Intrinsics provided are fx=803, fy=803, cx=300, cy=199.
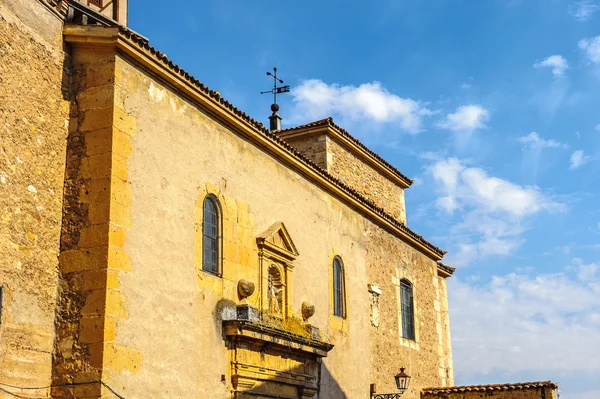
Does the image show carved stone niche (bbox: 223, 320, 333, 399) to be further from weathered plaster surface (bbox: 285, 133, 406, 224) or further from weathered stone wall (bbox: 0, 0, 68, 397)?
weathered plaster surface (bbox: 285, 133, 406, 224)

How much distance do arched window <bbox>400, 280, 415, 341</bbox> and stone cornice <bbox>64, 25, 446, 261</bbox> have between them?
6.87 feet

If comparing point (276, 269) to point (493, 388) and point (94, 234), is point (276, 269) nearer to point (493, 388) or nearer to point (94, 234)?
point (94, 234)

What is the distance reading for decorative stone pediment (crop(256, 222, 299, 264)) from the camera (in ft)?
42.0

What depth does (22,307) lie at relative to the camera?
891 cm

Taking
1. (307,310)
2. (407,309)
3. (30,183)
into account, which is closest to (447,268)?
(407,309)

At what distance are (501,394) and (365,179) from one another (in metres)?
5.98

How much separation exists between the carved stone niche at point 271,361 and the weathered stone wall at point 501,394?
223 inches

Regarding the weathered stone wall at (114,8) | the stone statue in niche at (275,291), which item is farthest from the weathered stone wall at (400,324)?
the weathered stone wall at (114,8)

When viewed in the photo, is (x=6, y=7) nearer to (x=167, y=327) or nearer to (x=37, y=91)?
(x=37, y=91)

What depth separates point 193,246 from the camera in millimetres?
11070

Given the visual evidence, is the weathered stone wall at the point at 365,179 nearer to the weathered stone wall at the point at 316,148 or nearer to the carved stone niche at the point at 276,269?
the weathered stone wall at the point at 316,148

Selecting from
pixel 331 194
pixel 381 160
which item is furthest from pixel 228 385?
pixel 381 160

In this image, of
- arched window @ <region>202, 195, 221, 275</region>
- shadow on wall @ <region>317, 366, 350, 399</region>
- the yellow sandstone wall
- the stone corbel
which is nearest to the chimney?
shadow on wall @ <region>317, 366, 350, 399</region>

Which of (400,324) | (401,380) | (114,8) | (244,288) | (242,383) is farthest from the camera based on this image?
(400,324)
